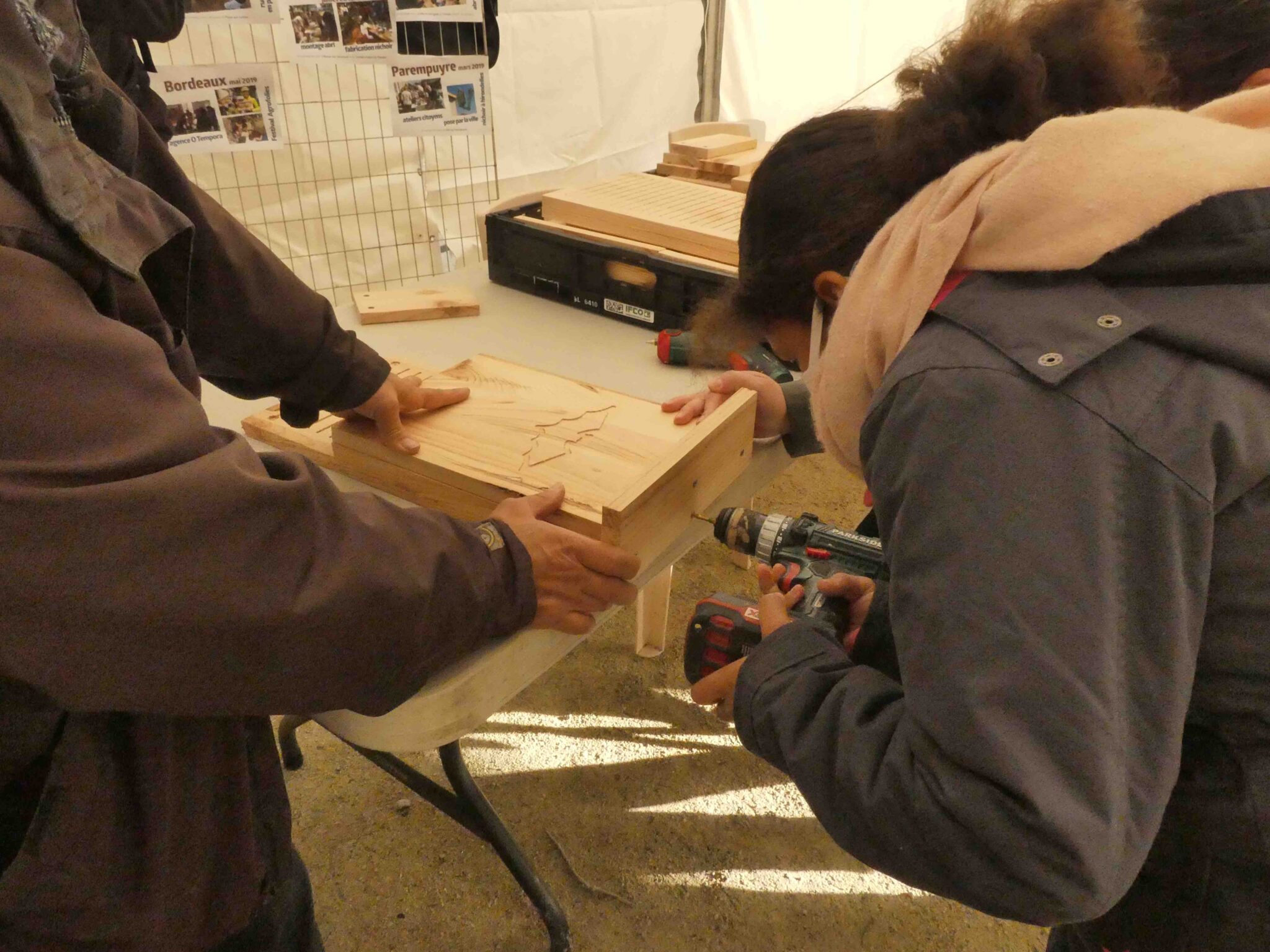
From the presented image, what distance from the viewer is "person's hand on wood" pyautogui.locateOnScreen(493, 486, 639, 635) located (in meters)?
0.78

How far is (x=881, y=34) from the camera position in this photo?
11.8 ft

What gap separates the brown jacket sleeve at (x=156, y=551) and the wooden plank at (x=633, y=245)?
0.99 m

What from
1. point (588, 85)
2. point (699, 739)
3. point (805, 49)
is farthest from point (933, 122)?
point (805, 49)

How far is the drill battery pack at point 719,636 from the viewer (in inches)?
38.2

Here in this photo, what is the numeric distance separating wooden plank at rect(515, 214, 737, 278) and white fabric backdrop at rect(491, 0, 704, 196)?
157 centimetres

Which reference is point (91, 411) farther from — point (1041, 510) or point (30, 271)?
point (1041, 510)

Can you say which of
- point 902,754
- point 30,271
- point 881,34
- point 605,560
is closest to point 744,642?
point 605,560

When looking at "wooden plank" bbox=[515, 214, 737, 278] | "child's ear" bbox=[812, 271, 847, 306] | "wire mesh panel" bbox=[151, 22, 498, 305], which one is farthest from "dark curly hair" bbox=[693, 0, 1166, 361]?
"wire mesh panel" bbox=[151, 22, 498, 305]

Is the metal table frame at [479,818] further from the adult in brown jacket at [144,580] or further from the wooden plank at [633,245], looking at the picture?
the wooden plank at [633,245]

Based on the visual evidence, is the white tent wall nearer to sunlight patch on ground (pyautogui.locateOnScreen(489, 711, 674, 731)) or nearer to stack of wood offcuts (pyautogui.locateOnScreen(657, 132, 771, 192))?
stack of wood offcuts (pyautogui.locateOnScreen(657, 132, 771, 192))

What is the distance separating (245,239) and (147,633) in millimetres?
519

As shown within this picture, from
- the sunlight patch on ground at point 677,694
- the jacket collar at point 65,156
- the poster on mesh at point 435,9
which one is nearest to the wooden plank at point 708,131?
the poster on mesh at point 435,9

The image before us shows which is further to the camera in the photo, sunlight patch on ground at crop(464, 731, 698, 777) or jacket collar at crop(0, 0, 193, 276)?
sunlight patch on ground at crop(464, 731, 698, 777)

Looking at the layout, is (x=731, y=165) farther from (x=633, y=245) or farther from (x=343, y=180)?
(x=343, y=180)
